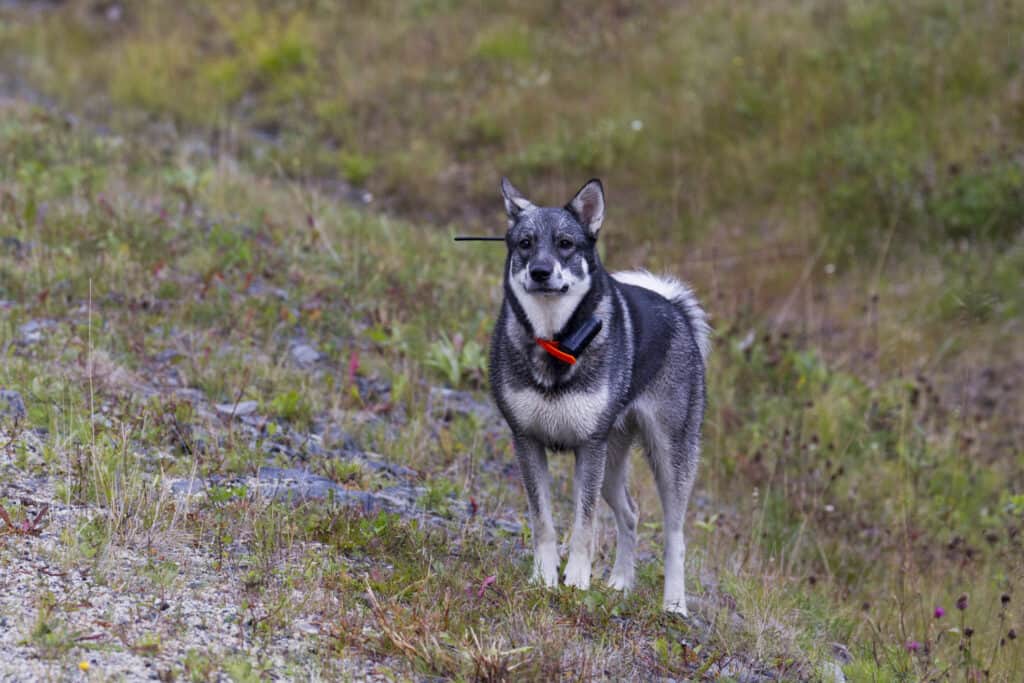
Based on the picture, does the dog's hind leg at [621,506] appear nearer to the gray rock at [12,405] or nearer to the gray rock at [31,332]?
the gray rock at [12,405]

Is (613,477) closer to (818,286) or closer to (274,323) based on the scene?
(274,323)

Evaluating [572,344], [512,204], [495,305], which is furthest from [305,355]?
[572,344]

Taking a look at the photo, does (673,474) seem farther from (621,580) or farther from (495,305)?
(495,305)

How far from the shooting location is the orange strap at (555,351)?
504 centimetres

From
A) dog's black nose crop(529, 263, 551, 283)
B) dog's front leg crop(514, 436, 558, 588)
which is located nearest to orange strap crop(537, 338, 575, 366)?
dog's black nose crop(529, 263, 551, 283)

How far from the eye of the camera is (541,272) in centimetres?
494

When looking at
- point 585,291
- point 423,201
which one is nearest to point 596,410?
point 585,291

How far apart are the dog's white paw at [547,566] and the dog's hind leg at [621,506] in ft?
1.92

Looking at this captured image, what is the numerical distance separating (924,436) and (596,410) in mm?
4197

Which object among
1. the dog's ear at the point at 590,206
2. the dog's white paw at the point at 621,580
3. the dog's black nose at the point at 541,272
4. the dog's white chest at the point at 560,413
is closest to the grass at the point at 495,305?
the dog's white paw at the point at 621,580

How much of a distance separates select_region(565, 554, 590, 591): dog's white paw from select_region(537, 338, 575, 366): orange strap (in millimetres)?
907

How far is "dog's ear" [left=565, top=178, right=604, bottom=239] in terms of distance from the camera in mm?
5352

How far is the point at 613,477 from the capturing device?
19.1ft

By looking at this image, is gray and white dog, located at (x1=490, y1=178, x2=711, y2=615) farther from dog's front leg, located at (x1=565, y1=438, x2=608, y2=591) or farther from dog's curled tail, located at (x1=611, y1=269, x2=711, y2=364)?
dog's curled tail, located at (x1=611, y1=269, x2=711, y2=364)
